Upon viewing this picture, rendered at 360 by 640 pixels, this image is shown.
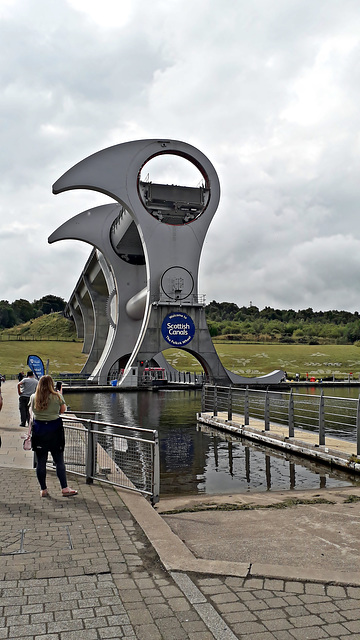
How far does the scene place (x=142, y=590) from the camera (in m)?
3.93

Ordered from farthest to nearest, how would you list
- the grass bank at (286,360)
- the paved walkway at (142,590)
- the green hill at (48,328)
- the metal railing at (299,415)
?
1. the green hill at (48,328)
2. the grass bank at (286,360)
3. the metal railing at (299,415)
4. the paved walkway at (142,590)

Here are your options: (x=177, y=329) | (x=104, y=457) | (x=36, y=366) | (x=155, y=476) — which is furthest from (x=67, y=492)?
(x=177, y=329)

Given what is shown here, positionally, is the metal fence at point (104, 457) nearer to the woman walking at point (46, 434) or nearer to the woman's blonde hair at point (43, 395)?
the woman walking at point (46, 434)

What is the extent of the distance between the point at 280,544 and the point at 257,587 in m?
1.24

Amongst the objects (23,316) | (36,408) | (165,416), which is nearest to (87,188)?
(165,416)

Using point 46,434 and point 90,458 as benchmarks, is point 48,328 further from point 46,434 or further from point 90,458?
point 46,434

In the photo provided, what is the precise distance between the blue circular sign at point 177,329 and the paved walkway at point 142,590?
32.8m

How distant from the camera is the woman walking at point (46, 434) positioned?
675cm

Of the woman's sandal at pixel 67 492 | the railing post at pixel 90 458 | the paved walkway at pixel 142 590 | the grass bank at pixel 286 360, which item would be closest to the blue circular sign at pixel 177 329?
the grass bank at pixel 286 360

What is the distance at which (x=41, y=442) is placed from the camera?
22.2 feet

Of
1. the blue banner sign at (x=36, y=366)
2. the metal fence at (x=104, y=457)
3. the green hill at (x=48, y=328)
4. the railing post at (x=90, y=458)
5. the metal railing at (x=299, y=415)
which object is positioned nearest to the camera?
the metal fence at (x=104, y=457)

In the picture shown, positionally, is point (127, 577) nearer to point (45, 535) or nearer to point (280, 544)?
point (45, 535)

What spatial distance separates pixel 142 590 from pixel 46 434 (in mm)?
3263

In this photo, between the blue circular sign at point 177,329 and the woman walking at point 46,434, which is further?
the blue circular sign at point 177,329
